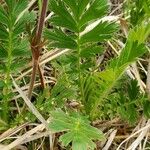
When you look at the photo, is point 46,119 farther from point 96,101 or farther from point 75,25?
point 75,25

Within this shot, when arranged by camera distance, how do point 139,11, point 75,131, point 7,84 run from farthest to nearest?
point 139,11, point 7,84, point 75,131

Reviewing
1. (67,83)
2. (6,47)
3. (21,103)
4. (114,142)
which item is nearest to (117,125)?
(114,142)

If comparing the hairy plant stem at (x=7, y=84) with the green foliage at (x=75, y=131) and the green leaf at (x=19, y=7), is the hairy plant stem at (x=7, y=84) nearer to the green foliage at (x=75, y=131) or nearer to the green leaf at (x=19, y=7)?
the green leaf at (x=19, y=7)

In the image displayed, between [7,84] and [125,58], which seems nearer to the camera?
[125,58]

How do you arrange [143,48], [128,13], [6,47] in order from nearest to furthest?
[143,48] → [6,47] → [128,13]

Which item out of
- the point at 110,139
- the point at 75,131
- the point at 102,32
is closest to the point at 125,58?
the point at 102,32

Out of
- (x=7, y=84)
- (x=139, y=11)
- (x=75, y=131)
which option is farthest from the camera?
(x=139, y=11)

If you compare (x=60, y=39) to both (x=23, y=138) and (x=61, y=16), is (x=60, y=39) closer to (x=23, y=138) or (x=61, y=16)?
(x=61, y=16)

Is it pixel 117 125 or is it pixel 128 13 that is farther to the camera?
pixel 128 13

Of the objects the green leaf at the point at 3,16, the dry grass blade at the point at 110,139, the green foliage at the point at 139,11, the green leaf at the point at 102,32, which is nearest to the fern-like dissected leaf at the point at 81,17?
the green leaf at the point at 102,32
